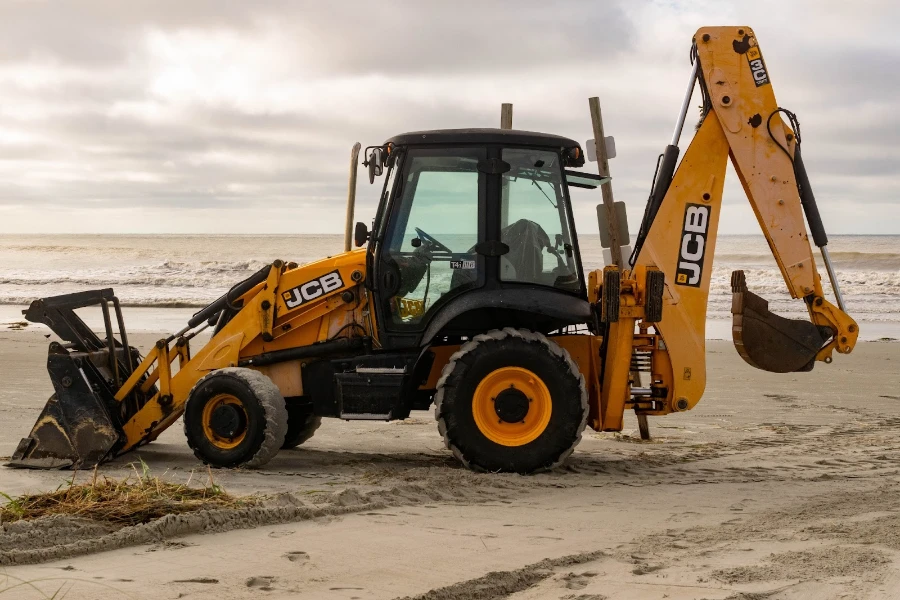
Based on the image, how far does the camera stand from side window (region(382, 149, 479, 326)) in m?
7.41

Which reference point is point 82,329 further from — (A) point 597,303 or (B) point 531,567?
(B) point 531,567

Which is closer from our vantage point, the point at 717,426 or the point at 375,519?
the point at 375,519

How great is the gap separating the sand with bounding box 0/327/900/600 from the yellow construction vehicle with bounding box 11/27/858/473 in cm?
41

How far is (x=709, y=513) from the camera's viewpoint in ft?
19.8

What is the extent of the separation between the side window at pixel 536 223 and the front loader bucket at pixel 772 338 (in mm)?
1198

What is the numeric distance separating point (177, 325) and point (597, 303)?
43.8 feet

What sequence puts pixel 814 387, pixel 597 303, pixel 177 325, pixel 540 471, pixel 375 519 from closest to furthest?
pixel 375 519, pixel 540 471, pixel 597 303, pixel 814 387, pixel 177 325

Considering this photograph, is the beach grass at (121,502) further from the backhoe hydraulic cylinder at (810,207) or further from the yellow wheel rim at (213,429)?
the backhoe hydraulic cylinder at (810,207)

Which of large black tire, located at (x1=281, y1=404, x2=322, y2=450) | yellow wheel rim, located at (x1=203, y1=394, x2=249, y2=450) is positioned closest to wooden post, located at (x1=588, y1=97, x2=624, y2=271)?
large black tire, located at (x1=281, y1=404, x2=322, y2=450)

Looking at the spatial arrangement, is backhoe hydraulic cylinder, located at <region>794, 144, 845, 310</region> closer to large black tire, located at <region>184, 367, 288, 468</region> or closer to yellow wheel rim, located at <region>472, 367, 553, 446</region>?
yellow wheel rim, located at <region>472, 367, 553, 446</region>

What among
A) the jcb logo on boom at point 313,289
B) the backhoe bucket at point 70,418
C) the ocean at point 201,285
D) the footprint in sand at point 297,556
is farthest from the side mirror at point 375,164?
the ocean at point 201,285

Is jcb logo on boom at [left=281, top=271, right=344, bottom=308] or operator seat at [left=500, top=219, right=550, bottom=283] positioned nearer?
operator seat at [left=500, top=219, right=550, bottom=283]

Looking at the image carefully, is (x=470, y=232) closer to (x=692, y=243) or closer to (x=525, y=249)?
(x=525, y=249)

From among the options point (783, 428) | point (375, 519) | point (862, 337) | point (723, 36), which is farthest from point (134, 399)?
point (862, 337)
